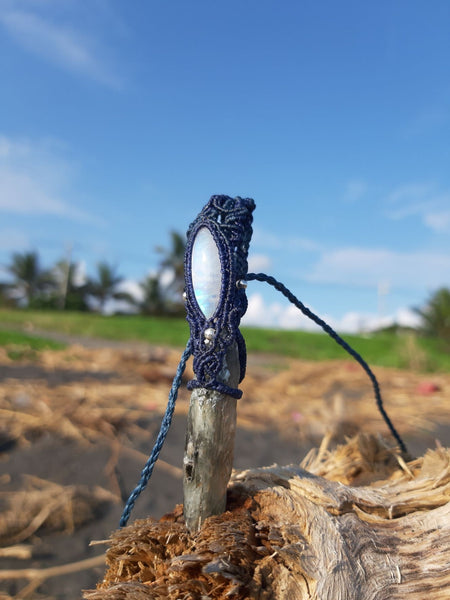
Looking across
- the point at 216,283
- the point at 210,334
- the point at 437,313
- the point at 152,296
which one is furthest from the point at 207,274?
the point at 152,296

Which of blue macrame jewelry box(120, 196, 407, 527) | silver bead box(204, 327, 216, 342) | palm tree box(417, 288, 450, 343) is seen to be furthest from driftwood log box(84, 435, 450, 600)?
palm tree box(417, 288, 450, 343)

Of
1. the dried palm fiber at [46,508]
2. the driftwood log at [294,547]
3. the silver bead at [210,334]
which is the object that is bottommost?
the dried palm fiber at [46,508]

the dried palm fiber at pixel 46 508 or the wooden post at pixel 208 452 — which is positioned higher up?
the wooden post at pixel 208 452

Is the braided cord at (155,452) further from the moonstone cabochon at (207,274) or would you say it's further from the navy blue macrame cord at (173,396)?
the moonstone cabochon at (207,274)

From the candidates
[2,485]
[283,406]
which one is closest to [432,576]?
[2,485]

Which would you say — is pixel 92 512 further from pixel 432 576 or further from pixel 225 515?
pixel 432 576

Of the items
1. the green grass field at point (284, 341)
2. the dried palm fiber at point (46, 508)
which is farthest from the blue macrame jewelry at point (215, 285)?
the green grass field at point (284, 341)

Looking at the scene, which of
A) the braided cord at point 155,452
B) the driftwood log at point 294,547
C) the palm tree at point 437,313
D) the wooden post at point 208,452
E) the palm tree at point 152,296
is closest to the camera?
the driftwood log at point 294,547

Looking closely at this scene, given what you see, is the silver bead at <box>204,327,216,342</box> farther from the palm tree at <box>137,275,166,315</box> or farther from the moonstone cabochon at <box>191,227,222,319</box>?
the palm tree at <box>137,275,166,315</box>
